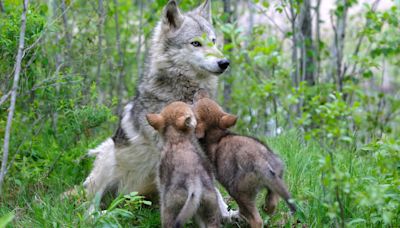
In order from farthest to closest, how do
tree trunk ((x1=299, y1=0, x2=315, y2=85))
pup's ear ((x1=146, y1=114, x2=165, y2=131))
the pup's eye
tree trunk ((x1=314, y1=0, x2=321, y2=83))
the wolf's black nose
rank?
tree trunk ((x1=314, y1=0, x2=321, y2=83)), tree trunk ((x1=299, y1=0, x2=315, y2=85)), the pup's eye, the wolf's black nose, pup's ear ((x1=146, y1=114, x2=165, y2=131))

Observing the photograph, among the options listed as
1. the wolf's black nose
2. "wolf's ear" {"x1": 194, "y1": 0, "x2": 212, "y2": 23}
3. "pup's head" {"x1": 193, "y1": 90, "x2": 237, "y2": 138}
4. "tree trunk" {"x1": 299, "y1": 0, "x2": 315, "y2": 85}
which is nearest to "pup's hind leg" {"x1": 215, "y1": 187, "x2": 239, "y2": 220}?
"pup's head" {"x1": 193, "y1": 90, "x2": 237, "y2": 138}

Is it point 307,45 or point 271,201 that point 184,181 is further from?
point 307,45

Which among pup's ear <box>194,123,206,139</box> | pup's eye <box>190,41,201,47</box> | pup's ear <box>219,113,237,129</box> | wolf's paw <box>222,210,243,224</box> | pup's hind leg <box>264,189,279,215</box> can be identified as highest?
pup's eye <box>190,41,201,47</box>

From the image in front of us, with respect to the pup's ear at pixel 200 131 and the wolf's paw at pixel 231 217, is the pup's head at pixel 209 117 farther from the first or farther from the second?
the wolf's paw at pixel 231 217

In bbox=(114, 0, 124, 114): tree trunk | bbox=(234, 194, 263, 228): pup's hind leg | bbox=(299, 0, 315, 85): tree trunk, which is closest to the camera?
bbox=(234, 194, 263, 228): pup's hind leg

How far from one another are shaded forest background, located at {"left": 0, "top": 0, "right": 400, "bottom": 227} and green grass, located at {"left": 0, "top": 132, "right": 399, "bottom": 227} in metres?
0.01

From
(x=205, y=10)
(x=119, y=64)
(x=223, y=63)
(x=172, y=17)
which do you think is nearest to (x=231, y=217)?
(x=223, y=63)

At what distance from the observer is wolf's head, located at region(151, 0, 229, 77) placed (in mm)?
5324

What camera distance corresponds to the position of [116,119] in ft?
22.7

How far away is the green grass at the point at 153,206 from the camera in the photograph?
13.6 ft

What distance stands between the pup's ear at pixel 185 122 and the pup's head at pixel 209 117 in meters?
0.11

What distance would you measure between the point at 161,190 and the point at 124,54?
183 inches

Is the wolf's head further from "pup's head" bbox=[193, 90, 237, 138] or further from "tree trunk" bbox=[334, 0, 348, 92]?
"tree trunk" bbox=[334, 0, 348, 92]

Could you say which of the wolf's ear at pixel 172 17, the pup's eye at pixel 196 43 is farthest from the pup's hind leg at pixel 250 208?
the wolf's ear at pixel 172 17
